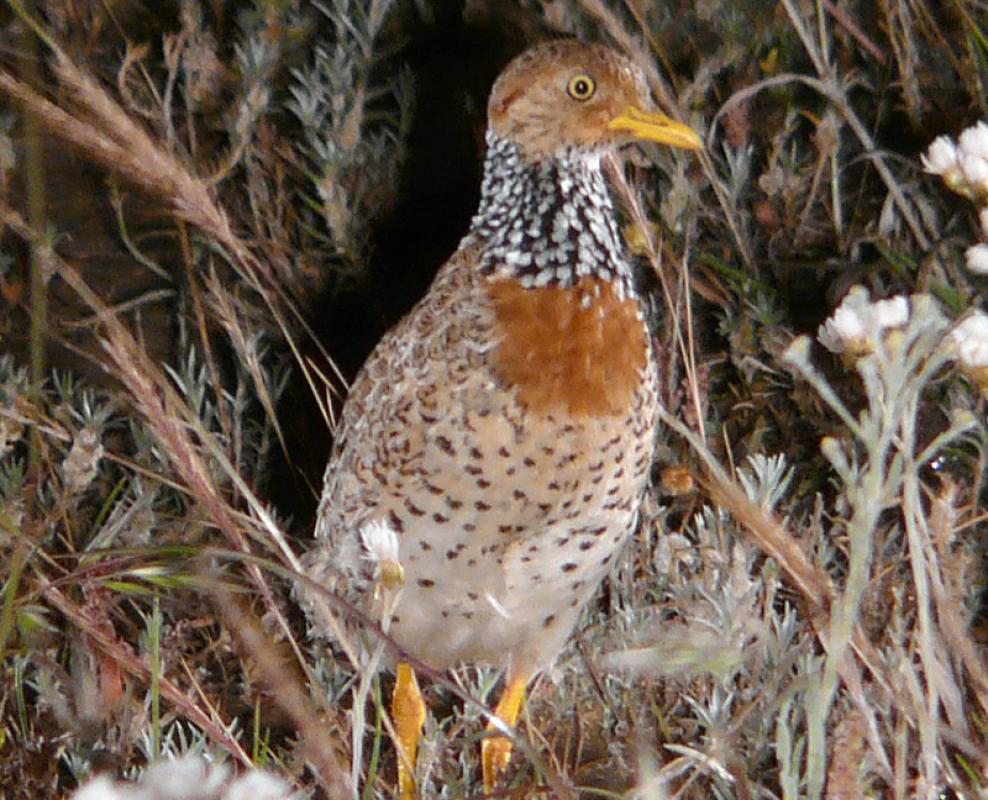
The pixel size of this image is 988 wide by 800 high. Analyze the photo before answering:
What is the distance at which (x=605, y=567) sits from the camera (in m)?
2.05

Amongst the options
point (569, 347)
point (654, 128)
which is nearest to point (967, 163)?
point (654, 128)

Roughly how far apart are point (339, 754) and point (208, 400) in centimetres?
117

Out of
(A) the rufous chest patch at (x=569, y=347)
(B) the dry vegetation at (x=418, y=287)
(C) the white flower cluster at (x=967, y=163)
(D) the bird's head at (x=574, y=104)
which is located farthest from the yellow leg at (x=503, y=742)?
(C) the white flower cluster at (x=967, y=163)

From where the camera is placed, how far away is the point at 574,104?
1910mm

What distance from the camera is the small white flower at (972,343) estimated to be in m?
1.34

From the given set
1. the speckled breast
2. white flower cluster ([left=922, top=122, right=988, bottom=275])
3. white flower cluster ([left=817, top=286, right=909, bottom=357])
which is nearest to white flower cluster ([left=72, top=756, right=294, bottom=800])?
white flower cluster ([left=817, top=286, right=909, bottom=357])

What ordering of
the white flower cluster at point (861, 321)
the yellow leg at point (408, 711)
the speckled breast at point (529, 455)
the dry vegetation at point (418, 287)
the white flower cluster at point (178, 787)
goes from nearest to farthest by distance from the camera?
the white flower cluster at point (178, 787), the white flower cluster at point (861, 321), the speckled breast at point (529, 455), the dry vegetation at point (418, 287), the yellow leg at point (408, 711)

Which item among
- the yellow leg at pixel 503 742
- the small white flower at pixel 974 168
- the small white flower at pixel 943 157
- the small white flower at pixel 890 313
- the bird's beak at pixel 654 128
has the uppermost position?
the bird's beak at pixel 654 128

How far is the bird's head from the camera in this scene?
1.91 m

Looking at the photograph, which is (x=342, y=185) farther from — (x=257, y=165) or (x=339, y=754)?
(x=339, y=754)

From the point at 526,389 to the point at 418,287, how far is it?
36.0 inches

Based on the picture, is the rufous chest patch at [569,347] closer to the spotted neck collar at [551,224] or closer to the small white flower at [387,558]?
the spotted neck collar at [551,224]

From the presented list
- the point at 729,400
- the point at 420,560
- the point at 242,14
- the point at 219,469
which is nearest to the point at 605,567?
the point at 420,560

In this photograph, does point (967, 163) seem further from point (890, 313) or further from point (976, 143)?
point (890, 313)
